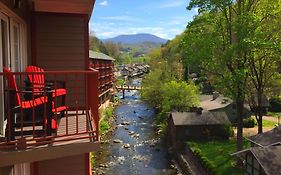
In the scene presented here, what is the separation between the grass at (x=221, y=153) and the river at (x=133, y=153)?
3177mm

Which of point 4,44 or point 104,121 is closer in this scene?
point 4,44

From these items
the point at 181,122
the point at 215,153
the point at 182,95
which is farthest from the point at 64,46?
the point at 182,95

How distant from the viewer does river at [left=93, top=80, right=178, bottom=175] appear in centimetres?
2733

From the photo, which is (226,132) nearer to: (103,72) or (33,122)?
(103,72)

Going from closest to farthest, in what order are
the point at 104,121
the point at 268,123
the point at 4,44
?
1. the point at 4,44
2. the point at 268,123
3. the point at 104,121

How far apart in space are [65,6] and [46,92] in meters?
3.97

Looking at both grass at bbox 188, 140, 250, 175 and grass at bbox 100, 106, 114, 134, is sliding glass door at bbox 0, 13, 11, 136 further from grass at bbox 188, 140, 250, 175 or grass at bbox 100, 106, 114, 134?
grass at bbox 100, 106, 114, 134

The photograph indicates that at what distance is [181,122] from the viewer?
34281mm

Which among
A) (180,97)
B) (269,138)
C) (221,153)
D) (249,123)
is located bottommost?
(221,153)

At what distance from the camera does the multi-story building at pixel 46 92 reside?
5.16 metres

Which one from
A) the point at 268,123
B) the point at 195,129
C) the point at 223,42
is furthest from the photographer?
the point at 268,123

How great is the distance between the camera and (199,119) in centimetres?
3509

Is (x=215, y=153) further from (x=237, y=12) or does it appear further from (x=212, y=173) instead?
(x=237, y=12)

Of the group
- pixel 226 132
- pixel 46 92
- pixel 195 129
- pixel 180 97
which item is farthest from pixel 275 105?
pixel 46 92
